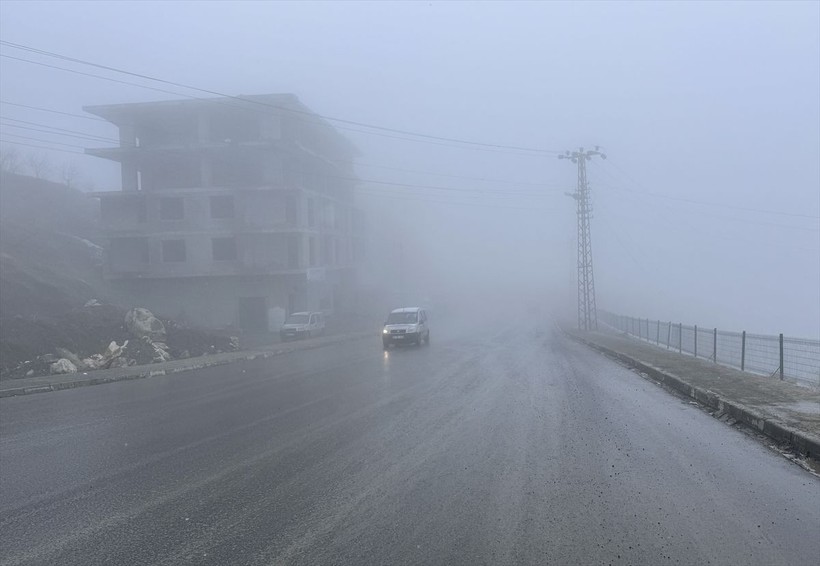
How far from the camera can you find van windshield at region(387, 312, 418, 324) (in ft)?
98.1

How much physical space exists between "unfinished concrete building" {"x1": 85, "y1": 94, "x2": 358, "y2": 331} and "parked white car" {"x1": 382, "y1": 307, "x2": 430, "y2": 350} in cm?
2015

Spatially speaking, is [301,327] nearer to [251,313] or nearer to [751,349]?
[251,313]

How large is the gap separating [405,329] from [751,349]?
1531cm

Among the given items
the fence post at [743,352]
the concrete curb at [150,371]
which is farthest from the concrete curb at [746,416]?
the concrete curb at [150,371]

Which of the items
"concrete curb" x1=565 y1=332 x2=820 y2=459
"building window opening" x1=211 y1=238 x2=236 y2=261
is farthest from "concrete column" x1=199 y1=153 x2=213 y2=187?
"concrete curb" x1=565 y1=332 x2=820 y2=459

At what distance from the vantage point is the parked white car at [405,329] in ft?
95.0

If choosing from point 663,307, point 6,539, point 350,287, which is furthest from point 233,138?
point 663,307

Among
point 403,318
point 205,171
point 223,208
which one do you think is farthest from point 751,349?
point 205,171

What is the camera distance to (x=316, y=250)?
5369cm

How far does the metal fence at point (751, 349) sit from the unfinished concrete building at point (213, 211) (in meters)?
30.7

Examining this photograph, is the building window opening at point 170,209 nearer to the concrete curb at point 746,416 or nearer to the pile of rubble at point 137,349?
the pile of rubble at point 137,349

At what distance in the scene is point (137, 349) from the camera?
25.4 meters

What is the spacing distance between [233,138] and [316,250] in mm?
11396

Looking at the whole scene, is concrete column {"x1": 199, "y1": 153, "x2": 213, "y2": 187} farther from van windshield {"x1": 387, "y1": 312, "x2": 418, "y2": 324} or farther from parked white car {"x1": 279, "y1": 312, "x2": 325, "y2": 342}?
van windshield {"x1": 387, "y1": 312, "x2": 418, "y2": 324}
